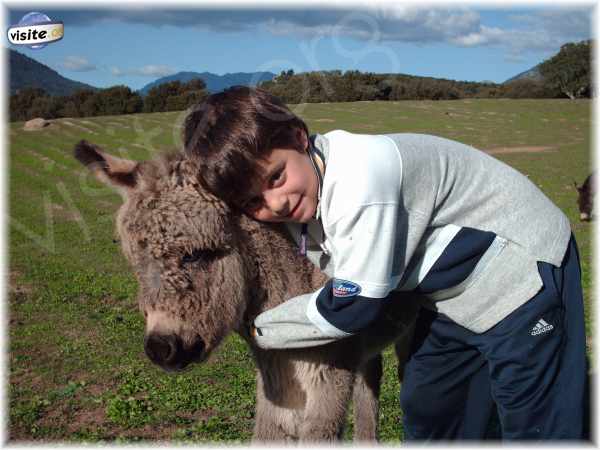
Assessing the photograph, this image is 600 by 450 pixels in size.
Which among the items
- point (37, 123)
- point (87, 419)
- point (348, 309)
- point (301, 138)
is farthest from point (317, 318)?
point (37, 123)

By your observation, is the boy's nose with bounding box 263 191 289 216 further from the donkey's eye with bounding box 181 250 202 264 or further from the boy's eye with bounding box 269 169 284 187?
the donkey's eye with bounding box 181 250 202 264

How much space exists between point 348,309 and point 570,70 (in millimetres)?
60871

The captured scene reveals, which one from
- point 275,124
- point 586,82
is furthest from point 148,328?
point 586,82

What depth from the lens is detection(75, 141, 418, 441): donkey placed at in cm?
243

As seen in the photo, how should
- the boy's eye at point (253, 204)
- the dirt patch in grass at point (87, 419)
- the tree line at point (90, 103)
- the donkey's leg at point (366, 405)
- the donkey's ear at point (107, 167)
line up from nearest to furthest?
the boy's eye at point (253, 204) → the donkey's ear at point (107, 167) → the donkey's leg at point (366, 405) → the dirt patch in grass at point (87, 419) → the tree line at point (90, 103)

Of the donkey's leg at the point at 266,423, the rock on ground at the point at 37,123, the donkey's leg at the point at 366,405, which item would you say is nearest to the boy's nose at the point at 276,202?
the donkey's leg at the point at 266,423

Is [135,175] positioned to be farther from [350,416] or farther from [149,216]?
[350,416]

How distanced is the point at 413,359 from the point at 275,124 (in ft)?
5.31

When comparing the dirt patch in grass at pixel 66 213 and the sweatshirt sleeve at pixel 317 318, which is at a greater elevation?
the sweatshirt sleeve at pixel 317 318

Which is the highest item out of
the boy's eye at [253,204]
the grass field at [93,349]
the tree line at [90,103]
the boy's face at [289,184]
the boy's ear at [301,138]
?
the tree line at [90,103]

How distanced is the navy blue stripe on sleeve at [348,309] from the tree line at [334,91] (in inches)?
50.0

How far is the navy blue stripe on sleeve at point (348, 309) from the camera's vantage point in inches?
92.2

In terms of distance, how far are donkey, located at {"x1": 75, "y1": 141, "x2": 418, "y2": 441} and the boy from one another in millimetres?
133

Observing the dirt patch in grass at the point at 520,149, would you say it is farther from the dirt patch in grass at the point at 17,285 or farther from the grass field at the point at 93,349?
the dirt patch in grass at the point at 17,285
